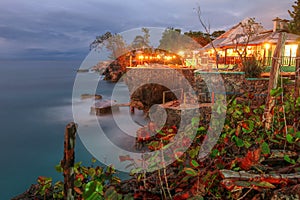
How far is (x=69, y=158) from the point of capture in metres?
1.52

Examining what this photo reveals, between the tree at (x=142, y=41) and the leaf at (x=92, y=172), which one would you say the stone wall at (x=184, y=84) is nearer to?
the leaf at (x=92, y=172)

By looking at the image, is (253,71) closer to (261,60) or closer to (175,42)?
(261,60)

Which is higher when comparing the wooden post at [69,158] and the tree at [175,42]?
the tree at [175,42]

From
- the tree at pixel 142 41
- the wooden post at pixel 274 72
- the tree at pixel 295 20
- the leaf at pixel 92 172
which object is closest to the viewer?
the leaf at pixel 92 172

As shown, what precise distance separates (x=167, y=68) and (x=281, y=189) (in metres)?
17.2

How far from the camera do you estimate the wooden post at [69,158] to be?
145 centimetres

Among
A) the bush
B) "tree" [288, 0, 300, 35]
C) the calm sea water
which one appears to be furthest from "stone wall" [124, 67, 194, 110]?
"tree" [288, 0, 300, 35]

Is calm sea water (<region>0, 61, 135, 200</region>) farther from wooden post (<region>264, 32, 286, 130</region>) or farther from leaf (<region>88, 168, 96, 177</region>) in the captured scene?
wooden post (<region>264, 32, 286, 130</region>)

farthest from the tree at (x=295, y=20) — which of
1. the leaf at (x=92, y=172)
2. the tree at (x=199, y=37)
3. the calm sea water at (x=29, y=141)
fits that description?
the leaf at (x=92, y=172)

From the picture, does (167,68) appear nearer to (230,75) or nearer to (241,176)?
(230,75)

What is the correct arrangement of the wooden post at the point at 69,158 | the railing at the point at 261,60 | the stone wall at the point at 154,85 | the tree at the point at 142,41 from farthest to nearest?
the tree at the point at 142,41 → the stone wall at the point at 154,85 → the railing at the point at 261,60 → the wooden post at the point at 69,158

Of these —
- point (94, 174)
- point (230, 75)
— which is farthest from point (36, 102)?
Answer: point (94, 174)

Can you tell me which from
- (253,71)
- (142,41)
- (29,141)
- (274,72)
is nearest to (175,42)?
(142,41)

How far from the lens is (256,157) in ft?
6.91
